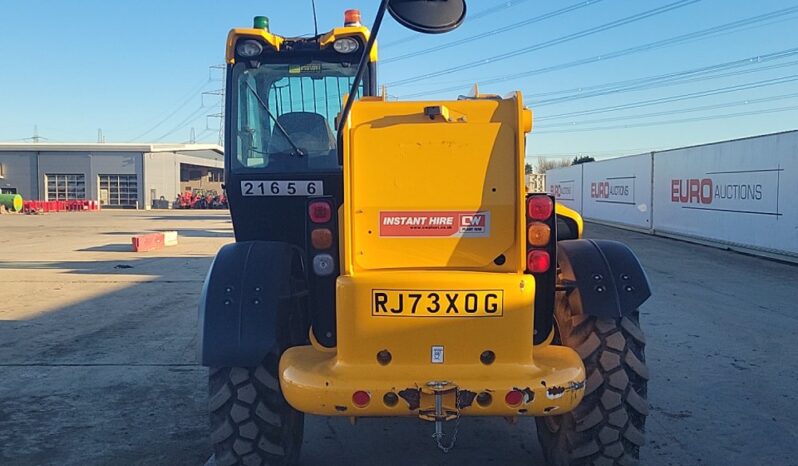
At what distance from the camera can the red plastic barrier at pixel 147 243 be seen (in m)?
20.0

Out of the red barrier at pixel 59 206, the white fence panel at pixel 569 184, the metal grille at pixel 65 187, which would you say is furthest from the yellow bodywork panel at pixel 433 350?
the metal grille at pixel 65 187

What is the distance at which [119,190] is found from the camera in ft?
204

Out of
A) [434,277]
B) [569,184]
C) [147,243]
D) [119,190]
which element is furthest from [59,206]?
[434,277]

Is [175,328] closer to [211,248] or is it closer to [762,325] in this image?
[762,325]

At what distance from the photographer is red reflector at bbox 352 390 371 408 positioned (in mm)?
3385

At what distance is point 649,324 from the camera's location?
29.9 feet

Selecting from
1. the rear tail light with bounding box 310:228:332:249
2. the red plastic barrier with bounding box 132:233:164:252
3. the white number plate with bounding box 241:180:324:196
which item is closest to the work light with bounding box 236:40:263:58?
the white number plate with bounding box 241:180:324:196

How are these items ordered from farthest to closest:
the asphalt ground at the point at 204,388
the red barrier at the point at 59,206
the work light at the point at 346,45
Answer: the red barrier at the point at 59,206
the work light at the point at 346,45
the asphalt ground at the point at 204,388

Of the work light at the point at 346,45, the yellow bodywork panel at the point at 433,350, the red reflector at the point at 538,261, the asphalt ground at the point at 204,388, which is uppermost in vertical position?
the work light at the point at 346,45

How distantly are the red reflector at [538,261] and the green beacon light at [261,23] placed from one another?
2.98 meters

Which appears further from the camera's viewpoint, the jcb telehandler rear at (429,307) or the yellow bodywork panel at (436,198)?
the yellow bodywork panel at (436,198)

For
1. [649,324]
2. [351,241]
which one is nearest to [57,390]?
[351,241]

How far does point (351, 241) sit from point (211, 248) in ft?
60.7

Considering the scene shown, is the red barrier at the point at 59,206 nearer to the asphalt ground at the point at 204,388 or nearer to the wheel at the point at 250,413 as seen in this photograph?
the asphalt ground at the point at 204,388
